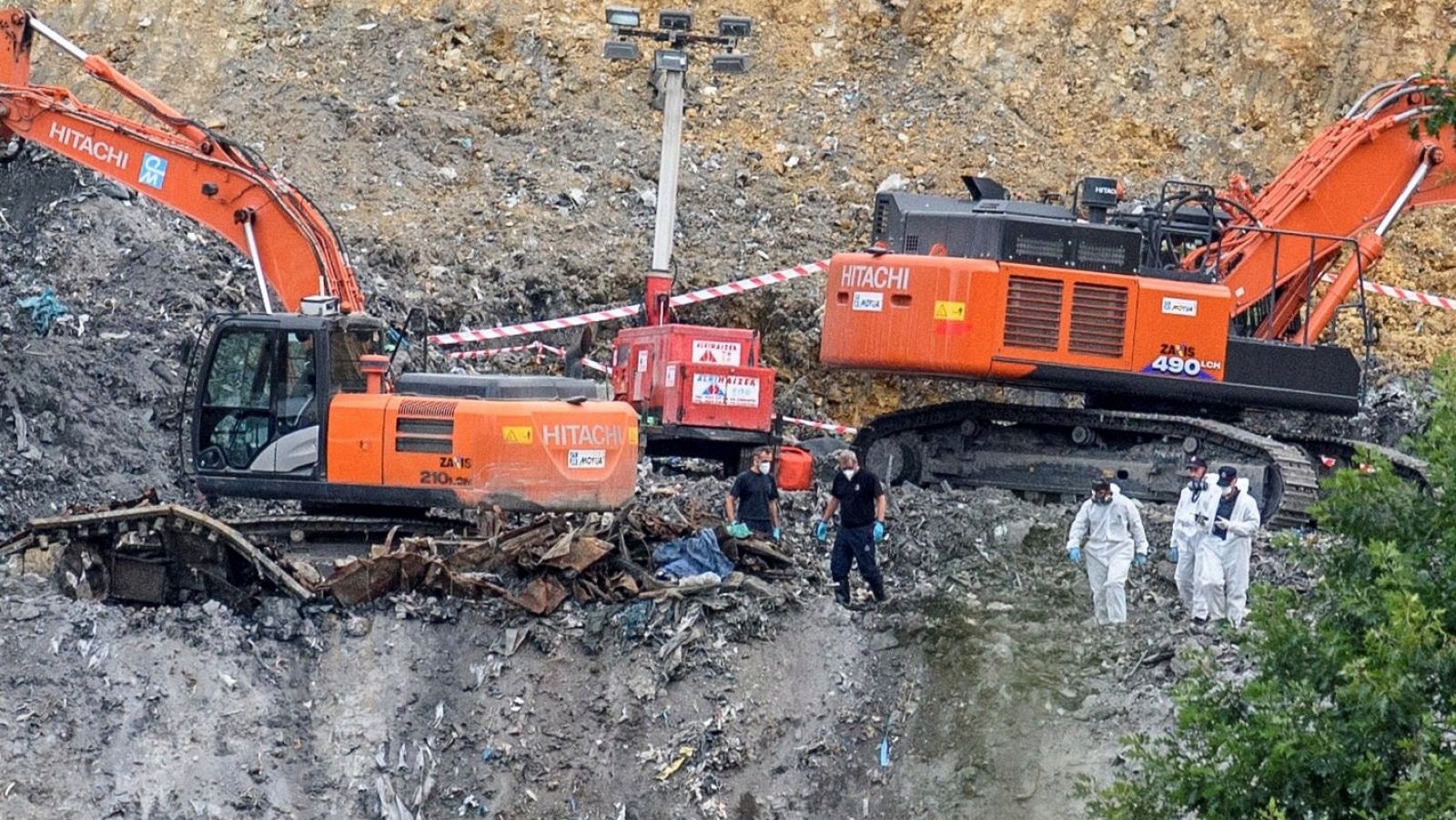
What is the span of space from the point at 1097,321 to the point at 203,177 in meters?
6.92

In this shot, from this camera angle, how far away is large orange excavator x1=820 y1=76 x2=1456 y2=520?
18469 millimetres

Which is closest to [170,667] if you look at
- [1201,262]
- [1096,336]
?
[1096,336]

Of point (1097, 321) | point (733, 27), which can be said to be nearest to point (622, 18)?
point (733, 27)

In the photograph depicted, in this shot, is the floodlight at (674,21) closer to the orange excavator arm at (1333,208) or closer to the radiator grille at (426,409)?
the orange excavator arm at (1333,208)

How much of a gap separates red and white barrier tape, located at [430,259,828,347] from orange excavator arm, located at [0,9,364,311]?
599cm

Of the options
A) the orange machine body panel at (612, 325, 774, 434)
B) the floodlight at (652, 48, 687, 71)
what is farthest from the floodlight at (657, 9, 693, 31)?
the orange machine body panel at (612, 325, 774, 434)

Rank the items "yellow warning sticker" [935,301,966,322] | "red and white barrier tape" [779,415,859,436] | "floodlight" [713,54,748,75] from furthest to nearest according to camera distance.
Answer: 1. "red and white barrier tape" [779,415,859,436]
2. "floodlight" [713,54,748,75]
3. "yellow warning sticker" [935,301,966,322]

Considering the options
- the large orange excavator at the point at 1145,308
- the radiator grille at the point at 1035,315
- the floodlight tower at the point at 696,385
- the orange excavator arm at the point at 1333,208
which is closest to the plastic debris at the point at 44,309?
the floodlight tower at the point at 696,385

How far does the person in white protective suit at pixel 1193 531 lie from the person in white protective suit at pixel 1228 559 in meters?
0.04

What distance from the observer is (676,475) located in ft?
71.4

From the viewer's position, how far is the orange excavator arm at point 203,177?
59.1 feet

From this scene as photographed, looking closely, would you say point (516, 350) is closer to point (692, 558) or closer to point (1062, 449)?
point (1062, 449)

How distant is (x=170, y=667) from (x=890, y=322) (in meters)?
6.33

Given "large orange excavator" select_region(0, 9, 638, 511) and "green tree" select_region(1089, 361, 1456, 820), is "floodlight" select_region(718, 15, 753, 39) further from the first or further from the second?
"green tree" select_region(1089, 361, 1456, 820)
